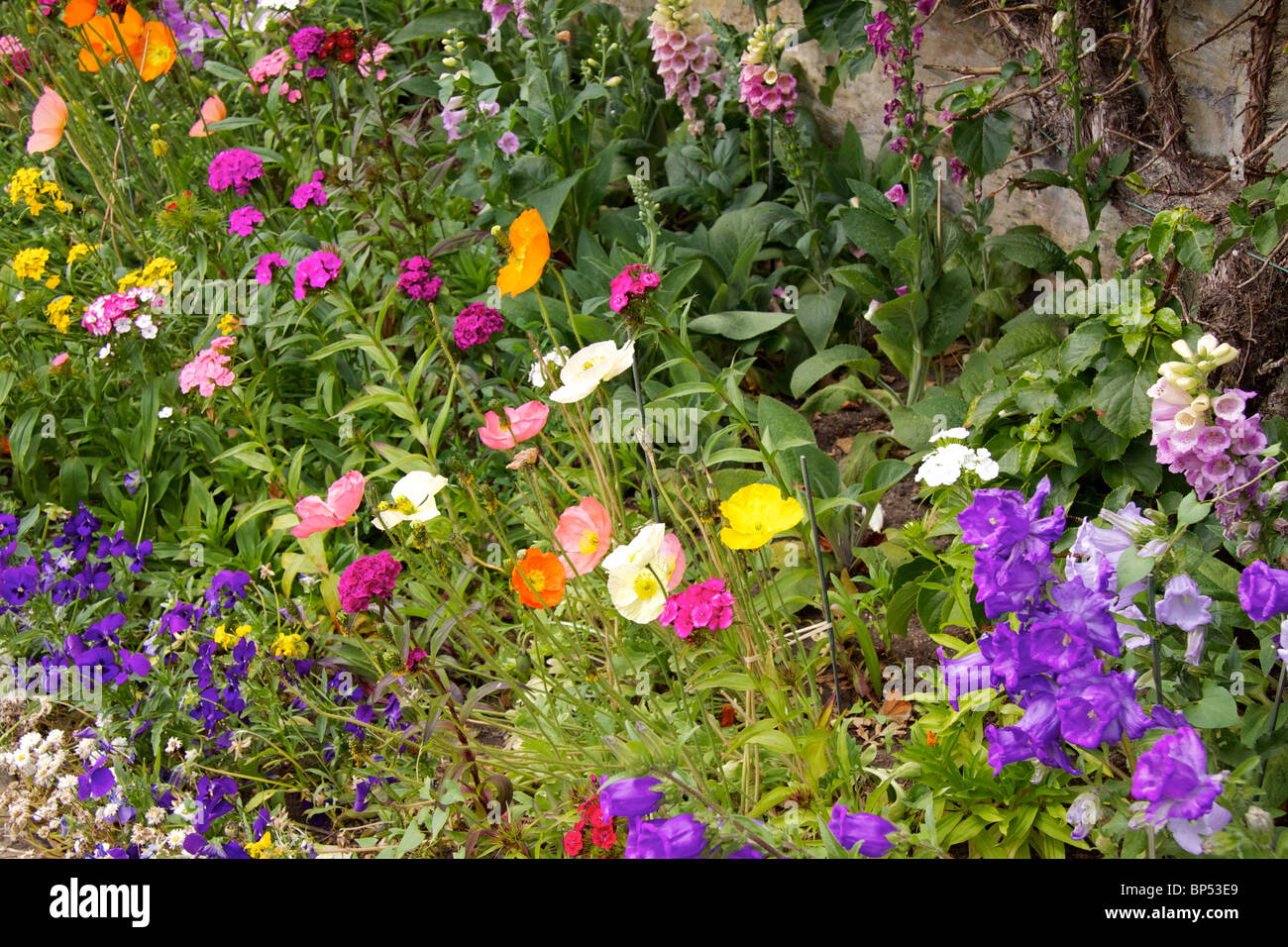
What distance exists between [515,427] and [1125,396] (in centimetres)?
119

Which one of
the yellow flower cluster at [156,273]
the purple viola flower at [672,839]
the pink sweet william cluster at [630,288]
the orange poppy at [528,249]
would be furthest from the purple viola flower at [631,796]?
the yellow flower cluster at [156,273]

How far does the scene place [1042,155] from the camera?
2945 mm

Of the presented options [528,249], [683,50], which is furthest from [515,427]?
[683,50]

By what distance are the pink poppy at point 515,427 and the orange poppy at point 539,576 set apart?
25 cm

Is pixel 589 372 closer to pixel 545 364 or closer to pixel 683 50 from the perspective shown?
pixel 545 364

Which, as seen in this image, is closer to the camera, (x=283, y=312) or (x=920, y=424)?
A: (x=920, y=424)

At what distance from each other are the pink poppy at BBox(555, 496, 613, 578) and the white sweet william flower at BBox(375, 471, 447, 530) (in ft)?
0.79

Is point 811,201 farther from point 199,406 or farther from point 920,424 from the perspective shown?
point 199,406

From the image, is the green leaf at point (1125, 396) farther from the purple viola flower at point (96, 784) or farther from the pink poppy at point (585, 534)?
the purple viola flower at point (96, 784)
